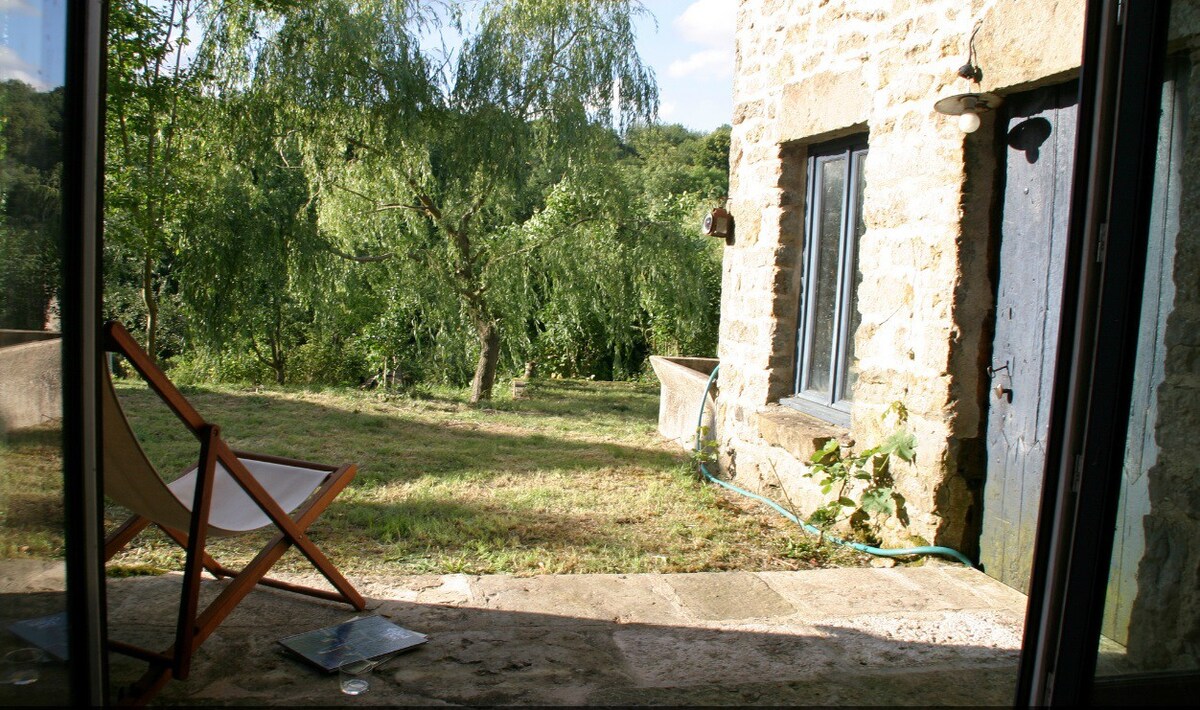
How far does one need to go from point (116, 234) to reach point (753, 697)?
241 inches

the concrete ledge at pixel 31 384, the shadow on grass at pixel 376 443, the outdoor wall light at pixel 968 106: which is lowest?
the shadow on grass at pixel 376 443

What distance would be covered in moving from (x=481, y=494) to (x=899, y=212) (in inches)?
89.8

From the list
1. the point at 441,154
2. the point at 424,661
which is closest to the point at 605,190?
the point at 441,154

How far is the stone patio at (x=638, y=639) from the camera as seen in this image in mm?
2158

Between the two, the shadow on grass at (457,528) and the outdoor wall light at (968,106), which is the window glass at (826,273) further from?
the shadow on grass at (457,528)

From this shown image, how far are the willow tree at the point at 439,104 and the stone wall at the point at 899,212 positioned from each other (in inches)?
127

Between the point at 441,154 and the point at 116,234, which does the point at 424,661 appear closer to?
the point at 116,234

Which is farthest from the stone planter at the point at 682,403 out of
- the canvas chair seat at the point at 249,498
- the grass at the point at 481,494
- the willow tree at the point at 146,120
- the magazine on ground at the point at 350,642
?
the willow tree at the point at 146,120

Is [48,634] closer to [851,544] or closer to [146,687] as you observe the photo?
[146,687]

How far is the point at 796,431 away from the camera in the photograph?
13.1 ft

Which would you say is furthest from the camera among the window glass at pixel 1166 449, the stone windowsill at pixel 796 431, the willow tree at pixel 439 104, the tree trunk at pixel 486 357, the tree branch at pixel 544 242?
the tree trunk at pixel 486 357

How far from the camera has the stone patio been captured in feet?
7.08

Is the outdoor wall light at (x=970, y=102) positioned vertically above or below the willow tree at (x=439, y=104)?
below

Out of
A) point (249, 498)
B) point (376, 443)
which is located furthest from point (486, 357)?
point (249, 498)
